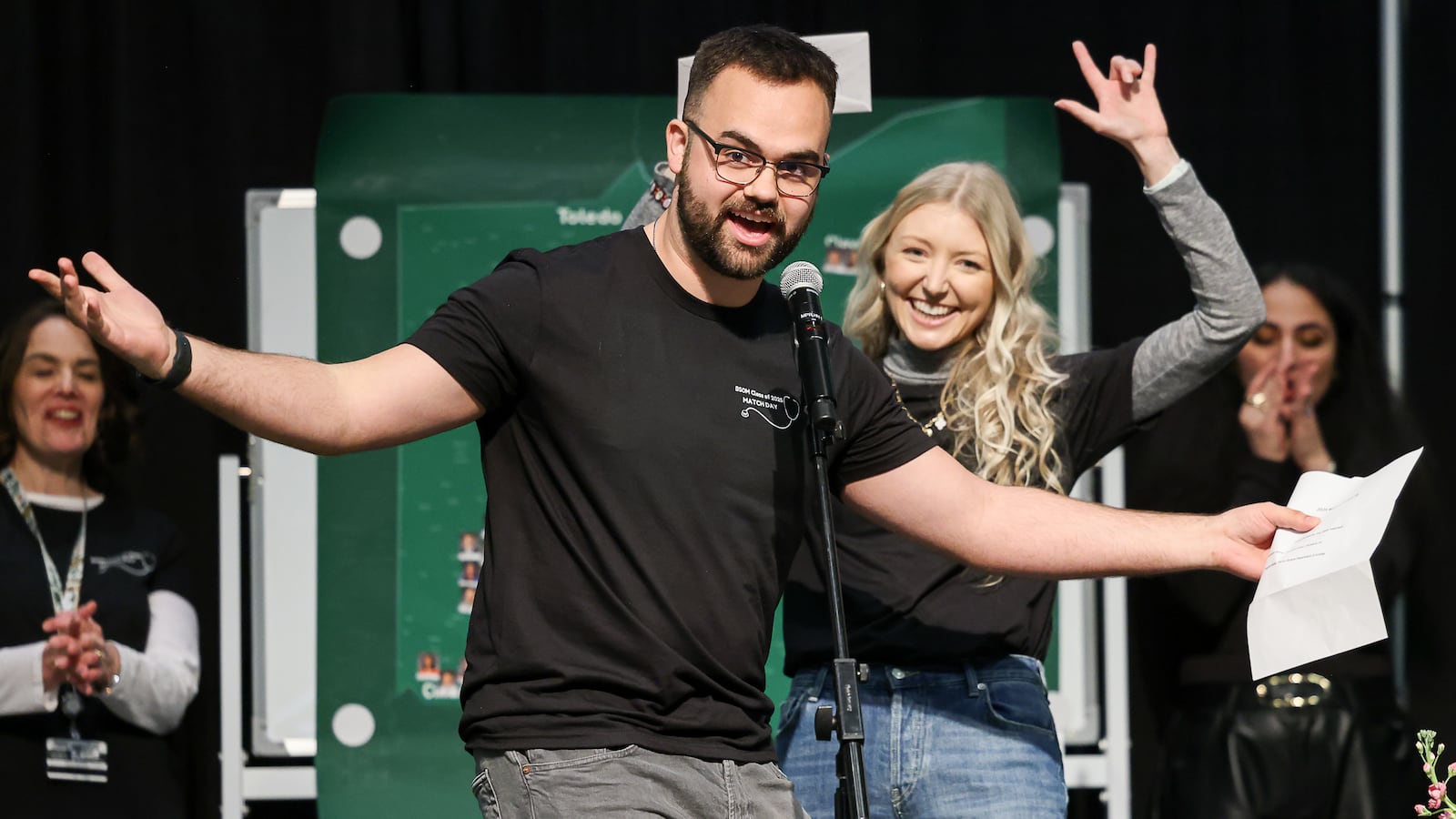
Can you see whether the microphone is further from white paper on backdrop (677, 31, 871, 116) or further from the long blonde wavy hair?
white paper on backdrop (677, 31, 871, 116)

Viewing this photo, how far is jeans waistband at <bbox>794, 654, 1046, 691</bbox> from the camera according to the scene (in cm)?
232

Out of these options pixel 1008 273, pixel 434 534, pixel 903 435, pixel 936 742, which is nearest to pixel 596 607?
pixel 903 435

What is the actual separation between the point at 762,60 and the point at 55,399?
2.27 meters

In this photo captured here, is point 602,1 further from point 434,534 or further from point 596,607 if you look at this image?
point 596,607

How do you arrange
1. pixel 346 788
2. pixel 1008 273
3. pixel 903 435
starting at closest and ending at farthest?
pixel 903 435 → pixel 1008 273 → pixel 346 788

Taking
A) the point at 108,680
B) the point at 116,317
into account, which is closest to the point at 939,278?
the point at 116,317

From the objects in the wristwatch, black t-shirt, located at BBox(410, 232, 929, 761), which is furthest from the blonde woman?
the wristwatch

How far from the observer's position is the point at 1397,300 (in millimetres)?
4164

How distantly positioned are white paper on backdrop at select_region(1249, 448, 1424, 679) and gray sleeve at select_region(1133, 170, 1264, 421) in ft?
2.03

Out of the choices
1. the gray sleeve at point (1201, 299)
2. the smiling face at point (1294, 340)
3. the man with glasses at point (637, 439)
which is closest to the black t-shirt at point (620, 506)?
the man with glasses at point (637, 439)

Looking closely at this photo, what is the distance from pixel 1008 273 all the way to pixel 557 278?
3.41 ft

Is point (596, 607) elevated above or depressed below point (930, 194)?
below

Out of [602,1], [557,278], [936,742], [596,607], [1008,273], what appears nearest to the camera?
[596,607]

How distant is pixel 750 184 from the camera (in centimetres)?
185
